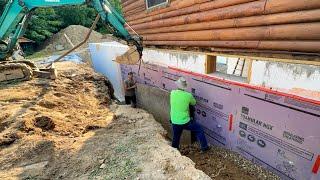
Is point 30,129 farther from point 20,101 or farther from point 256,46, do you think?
point 256,46

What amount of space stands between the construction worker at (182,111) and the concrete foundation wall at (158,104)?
70cm

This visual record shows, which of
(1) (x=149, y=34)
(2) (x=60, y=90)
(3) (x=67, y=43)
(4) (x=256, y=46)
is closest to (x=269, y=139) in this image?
(4) (x=256, y=46)

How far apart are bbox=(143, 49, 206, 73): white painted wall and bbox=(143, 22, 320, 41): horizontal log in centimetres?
48

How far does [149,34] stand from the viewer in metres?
8.01

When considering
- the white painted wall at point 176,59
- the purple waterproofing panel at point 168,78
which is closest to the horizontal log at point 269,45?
the white painted wall at point 176,59

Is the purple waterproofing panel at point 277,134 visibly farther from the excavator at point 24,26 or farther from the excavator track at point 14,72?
the excavator track at point 14,72

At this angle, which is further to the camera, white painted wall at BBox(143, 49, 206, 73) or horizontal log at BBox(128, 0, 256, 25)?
white painted wall at BBox(143, 49, 206, 73)

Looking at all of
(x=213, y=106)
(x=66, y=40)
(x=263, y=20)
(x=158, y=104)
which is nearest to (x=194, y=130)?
(x=213, y=106)

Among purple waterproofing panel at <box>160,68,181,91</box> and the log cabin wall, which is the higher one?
the log cabin wall

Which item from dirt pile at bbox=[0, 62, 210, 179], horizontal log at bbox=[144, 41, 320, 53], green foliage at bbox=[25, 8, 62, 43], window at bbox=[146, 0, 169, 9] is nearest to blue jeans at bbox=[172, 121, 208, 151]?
dirt pile at bbox=[0, 62, 210, 179]

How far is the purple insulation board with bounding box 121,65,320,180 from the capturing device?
3443mm

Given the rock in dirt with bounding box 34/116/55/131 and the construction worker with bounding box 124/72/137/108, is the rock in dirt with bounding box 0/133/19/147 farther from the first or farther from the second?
the construction worker with bounding box 124/72/137/108

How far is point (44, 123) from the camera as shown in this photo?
6383 millimetres

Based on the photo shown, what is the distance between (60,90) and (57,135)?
163 inches
